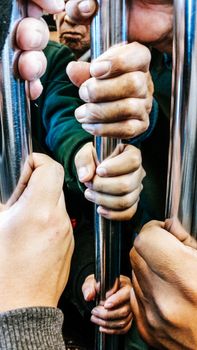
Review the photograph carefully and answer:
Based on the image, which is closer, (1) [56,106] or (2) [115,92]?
(2) [115,92]

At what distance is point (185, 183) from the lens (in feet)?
1.49

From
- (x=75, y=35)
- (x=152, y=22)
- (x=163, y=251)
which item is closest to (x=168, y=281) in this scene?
(x=163, y=251)

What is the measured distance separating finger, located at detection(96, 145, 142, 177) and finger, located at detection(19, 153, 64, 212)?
0.06 m

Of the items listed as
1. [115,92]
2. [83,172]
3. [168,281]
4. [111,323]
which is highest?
[115,92]

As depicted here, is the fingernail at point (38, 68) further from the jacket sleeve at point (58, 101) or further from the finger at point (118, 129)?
the jacket sleeve at point (58, 101)

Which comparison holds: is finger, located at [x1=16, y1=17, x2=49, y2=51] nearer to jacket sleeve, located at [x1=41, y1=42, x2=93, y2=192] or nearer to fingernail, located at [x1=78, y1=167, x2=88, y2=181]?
fingernail, located at [x1=78, y1=167, x2=88, y2=181]

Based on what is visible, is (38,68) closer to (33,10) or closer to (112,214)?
(33,10)

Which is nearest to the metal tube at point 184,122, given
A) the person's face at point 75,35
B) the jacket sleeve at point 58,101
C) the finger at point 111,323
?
the finger at point 111,323

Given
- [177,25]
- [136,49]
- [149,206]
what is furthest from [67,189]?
[177,25]

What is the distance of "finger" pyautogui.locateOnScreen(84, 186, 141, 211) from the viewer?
1.88 feet

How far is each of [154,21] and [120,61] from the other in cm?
19

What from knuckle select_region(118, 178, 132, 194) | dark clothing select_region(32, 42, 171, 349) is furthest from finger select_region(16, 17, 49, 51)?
dark clothing select_region(32, 42, 171, 349)

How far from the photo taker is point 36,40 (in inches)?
18.6

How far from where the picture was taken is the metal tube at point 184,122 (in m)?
0.40
